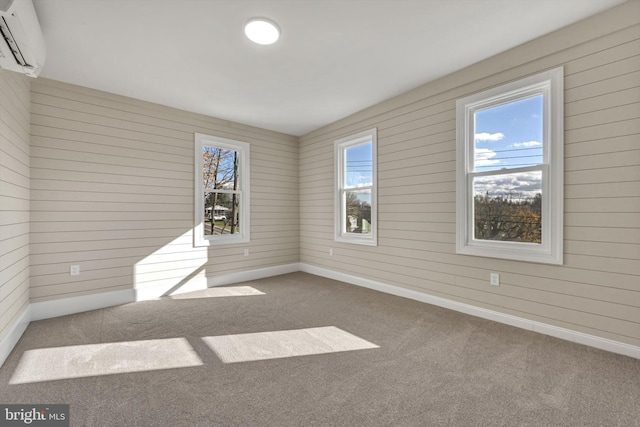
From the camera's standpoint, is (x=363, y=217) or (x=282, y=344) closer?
(x=282, y=344)

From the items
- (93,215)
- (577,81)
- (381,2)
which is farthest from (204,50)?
(577,81)

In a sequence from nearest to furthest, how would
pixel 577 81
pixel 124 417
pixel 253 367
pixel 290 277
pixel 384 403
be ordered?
pixel 124 417 → pixel 384 403 → pixel 253 367 → pixel 577 81 → pixel 290 277

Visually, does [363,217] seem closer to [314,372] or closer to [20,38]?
[314,372]

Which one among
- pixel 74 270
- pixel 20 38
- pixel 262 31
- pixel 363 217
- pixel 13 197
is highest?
pixel 262 31

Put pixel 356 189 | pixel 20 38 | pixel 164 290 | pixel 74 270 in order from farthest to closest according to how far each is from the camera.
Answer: pixel 356 189 < pixel 164 290 < pixel 74 270 < pixel 20 38

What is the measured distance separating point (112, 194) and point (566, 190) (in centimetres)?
483

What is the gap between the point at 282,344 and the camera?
8.13 ft

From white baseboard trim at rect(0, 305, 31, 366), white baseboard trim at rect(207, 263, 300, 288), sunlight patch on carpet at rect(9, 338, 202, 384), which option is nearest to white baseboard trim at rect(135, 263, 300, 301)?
white baseboard trim at rect(207, 263, 300, 288)

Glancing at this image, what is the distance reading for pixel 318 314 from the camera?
3.20 m

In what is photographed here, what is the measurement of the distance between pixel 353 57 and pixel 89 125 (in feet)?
10.4

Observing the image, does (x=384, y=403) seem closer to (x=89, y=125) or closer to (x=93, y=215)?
(x=93, y=215)

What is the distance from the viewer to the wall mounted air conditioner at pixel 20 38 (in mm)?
1754

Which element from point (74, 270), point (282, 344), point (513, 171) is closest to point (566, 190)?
point (513, 171)

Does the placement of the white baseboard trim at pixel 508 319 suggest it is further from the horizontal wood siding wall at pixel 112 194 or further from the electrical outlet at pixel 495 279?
the horizontal wood siding wall at pixel 112 194
